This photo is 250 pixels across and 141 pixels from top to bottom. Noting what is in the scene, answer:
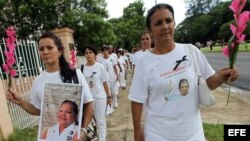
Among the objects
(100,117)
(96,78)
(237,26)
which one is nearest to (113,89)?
(96,78)

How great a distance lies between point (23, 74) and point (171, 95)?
6.14 metres

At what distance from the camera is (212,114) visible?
789cm

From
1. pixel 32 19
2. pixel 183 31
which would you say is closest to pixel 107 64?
pixel 32 19

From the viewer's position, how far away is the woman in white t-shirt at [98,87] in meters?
5.81

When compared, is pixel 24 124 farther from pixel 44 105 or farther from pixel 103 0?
pixel 103 0

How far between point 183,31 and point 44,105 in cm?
11873

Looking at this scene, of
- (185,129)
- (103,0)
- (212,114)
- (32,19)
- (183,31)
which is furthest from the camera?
(183,31)

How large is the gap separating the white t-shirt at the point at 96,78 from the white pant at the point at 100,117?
0.10 metres

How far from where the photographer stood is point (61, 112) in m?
2.84

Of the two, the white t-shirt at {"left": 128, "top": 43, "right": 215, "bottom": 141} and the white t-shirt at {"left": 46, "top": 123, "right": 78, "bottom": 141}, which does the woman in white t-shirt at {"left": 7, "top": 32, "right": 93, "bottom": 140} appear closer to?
the white t-shirt at {"left": 46, "top": 123, "right": 78, "bottom": 141}

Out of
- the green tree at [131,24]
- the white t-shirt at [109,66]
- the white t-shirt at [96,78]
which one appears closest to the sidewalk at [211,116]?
the white t-shirt at [109,66]

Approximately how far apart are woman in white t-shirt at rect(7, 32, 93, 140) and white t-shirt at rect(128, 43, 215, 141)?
1.44 ft

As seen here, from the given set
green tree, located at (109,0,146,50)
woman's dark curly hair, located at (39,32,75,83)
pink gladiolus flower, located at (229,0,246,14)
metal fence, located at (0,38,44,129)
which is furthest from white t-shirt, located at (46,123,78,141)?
green tree, located at (109,0,146,50)

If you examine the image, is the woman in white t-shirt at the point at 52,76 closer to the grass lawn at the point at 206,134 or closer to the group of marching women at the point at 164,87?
the group of marching women at the point at 164,87
